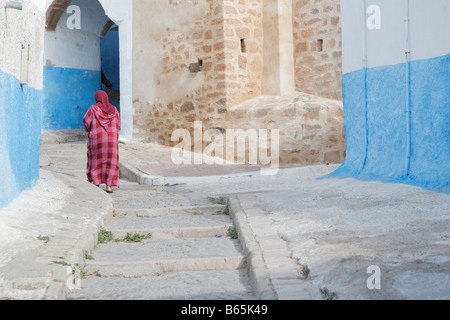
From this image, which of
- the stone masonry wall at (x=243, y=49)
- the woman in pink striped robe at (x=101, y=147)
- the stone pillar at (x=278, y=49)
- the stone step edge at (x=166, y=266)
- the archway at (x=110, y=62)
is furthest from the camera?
the archway at (x=110, y=62)

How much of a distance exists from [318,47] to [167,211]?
6559mm

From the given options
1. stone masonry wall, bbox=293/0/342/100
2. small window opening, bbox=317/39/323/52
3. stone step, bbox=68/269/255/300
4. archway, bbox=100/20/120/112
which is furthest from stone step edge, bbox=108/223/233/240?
archway, bbox=100/20/120/112

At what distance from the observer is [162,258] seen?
12.9 ft

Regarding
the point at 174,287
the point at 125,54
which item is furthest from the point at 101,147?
the point at 125,54

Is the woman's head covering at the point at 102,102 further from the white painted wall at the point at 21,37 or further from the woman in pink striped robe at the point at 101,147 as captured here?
the white painted wall at the point at 21,37

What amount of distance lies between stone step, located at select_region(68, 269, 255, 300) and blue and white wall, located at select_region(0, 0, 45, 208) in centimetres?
165

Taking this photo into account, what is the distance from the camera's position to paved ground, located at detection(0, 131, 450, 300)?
275cm

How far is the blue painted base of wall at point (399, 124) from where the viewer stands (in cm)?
544

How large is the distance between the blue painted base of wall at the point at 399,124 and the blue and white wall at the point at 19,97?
4112 millimetres

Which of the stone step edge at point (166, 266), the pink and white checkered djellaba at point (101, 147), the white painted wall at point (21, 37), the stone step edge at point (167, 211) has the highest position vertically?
the white painted wall at point (21, 37)

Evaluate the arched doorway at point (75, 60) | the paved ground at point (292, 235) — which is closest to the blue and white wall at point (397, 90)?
the paved ground at point (292, 235)

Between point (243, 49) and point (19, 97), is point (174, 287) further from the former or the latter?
point (243, 49)

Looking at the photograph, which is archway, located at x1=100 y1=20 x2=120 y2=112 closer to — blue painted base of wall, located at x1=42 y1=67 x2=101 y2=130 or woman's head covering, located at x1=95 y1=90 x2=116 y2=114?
blue painted base of wall, located at x1=42 y1=67 x2=101 y2=130

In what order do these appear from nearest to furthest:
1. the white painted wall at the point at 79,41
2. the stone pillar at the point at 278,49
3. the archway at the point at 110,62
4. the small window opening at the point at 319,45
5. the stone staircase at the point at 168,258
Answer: the stone staircase at the point at 168,258 < the small window opening at the point at 319,45 < the stone pillar at the point at 278,49 < the white painted wall at the point at 79,41 < the archway at the point at 110,62
